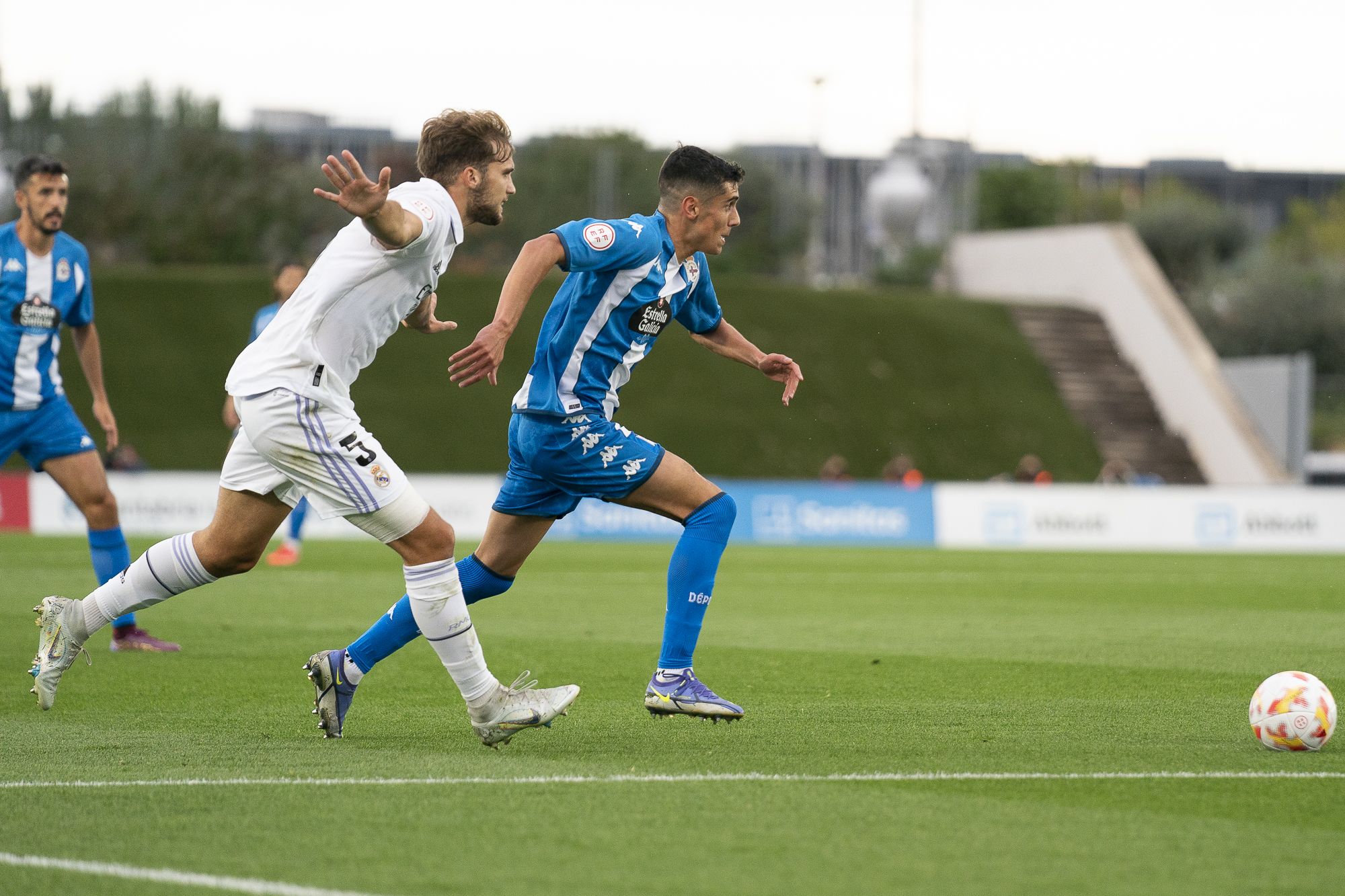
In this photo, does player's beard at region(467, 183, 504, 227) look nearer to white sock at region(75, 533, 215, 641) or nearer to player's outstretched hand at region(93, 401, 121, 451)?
white sock at region(75, 533, 215, 641)

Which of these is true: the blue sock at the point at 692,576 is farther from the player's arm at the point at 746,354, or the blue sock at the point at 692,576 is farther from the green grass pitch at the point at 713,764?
the player's arm at the point at 746,354

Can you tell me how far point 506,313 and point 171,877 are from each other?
7.84ft

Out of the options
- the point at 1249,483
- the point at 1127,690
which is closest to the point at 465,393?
the point at 1249,483

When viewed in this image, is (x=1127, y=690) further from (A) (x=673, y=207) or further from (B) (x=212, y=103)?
(B) (x=212, y=103)

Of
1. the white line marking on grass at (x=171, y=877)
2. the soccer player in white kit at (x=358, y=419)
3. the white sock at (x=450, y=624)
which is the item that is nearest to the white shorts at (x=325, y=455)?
the soccer player in white kit at (x=358, y=419)

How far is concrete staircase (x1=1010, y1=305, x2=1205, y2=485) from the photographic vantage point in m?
40.5

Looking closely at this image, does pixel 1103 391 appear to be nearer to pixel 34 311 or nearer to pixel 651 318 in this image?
pixel 34 311

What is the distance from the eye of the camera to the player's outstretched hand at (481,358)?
5.48 metres

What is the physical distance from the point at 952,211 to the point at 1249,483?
33.8 metres

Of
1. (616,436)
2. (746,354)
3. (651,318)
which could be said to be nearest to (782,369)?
(746,354)

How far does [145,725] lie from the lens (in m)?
6.45

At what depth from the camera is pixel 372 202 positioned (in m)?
5.20

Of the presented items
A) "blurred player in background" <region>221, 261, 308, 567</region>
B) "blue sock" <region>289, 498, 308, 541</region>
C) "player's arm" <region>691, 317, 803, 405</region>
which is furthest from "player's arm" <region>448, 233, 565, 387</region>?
"blue sock" <region>289, 498, 308, 541</region>

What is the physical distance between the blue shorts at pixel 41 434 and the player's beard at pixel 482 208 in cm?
391
